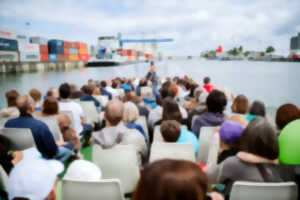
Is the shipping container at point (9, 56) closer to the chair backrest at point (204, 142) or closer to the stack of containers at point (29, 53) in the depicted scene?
the stack of containers at point (29, 53)

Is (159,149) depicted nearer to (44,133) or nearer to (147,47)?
(44,133)

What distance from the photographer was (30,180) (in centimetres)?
168

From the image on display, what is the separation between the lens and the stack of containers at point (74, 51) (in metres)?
71.5

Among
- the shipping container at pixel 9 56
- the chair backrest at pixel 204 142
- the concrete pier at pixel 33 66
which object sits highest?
the shipping container at pixel 9 56

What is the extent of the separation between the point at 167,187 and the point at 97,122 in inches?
181

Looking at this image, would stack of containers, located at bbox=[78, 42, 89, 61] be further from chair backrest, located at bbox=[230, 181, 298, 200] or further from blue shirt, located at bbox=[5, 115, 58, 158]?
chair backrest, located at bbox=[230, 181, 298, 200]

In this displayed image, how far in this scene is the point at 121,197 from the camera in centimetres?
154

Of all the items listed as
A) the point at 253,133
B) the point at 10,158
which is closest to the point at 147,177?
the point at 253,133

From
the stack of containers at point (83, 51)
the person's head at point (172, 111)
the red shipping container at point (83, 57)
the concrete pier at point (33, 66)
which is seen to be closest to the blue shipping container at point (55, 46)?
the concrete pier at point (33, 66)

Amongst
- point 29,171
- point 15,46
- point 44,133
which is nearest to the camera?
point 29,171

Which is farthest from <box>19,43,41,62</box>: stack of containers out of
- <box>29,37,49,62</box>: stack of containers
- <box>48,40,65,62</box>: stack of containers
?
<box>48,40,65,62</box>: stack of containers

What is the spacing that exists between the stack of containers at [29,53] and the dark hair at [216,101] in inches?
2280

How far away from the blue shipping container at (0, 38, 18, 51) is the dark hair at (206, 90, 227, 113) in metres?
53.8

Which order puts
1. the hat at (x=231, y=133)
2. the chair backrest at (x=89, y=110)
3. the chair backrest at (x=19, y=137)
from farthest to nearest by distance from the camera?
the chair backrest at (x=89, y=110) → the chair backrest at (x=19, y=137) → the hat at (x=231, y=133)
